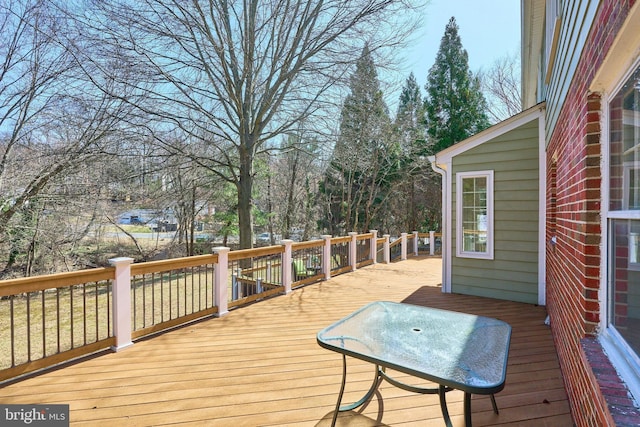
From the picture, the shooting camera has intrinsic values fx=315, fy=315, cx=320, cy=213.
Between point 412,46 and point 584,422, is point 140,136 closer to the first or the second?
point 412,46

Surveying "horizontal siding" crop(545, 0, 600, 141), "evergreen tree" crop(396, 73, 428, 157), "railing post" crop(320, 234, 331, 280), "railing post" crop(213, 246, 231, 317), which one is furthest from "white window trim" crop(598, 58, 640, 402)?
"evergreen tree" crop(396, 73, 428, 157)

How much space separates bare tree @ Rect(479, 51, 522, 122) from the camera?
15.8 meters

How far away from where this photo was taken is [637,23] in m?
1.04

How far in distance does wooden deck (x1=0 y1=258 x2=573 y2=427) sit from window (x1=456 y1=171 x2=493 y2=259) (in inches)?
56.5

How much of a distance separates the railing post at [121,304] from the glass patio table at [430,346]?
240 centimetres

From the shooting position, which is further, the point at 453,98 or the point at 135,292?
the point at 453,98

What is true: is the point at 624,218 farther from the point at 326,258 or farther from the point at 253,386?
the point at 326,258

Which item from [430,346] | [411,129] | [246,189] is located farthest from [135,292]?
[411,129]

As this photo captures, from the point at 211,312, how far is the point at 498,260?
14.6ft

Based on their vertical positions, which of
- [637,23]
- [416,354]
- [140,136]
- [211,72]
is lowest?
[416,354]

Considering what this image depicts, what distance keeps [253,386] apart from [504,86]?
61.8ft

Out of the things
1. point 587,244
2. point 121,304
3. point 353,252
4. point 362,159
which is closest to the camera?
point 587,244

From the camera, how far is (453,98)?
1770 cm

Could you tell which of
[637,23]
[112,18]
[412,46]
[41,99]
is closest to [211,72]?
[112,18]
